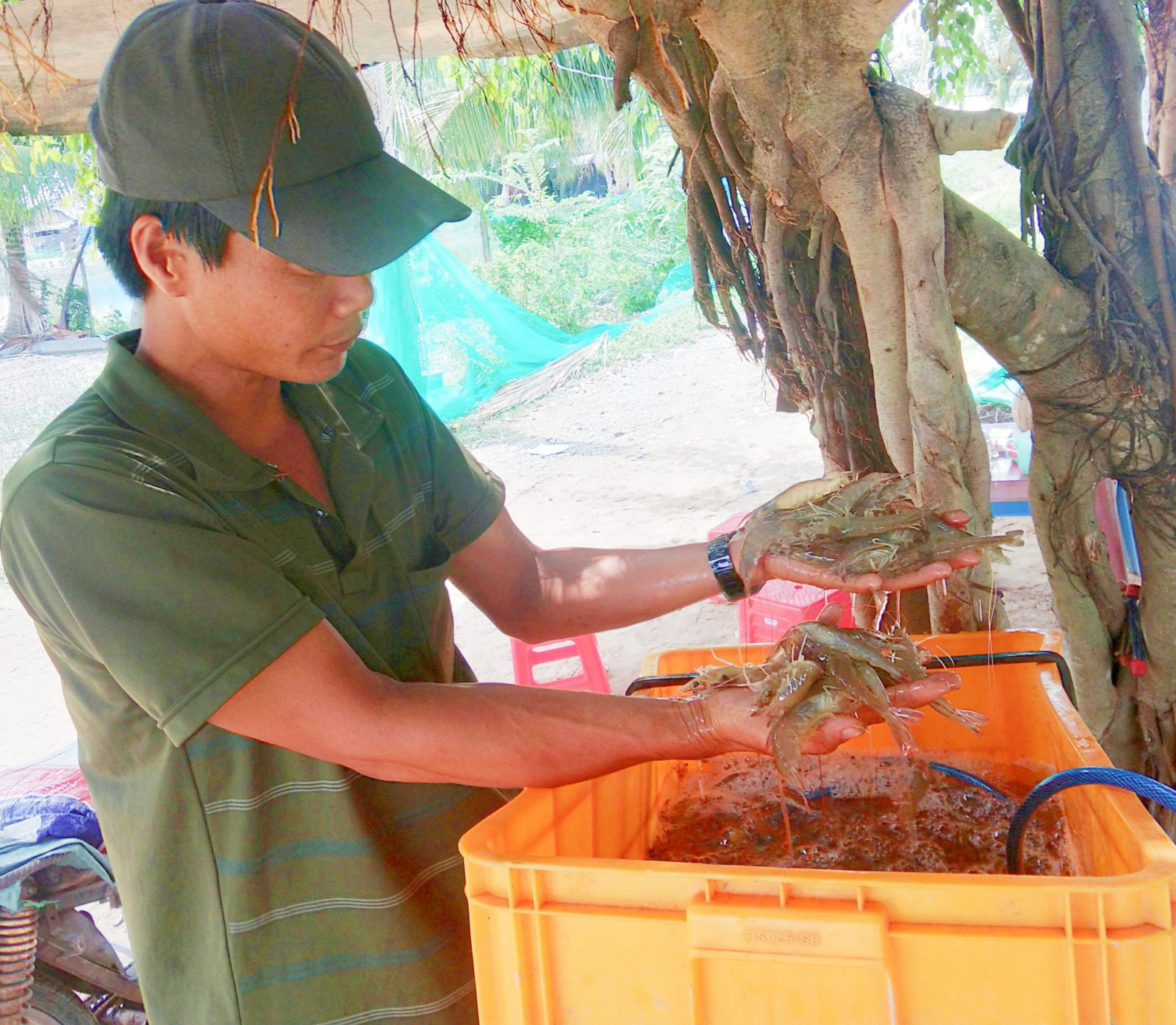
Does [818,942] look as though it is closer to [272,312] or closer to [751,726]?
[751,726]

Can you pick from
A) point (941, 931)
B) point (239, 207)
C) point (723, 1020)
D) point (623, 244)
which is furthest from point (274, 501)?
point (623, 244)

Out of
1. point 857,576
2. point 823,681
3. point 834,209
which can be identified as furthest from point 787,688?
point 834,209

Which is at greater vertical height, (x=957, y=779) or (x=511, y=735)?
(x=511, y=735)

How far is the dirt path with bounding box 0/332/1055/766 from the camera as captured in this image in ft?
19.4

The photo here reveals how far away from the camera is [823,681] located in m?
1.55

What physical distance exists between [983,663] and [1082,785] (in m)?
0.52

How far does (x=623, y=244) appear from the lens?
56.6ft

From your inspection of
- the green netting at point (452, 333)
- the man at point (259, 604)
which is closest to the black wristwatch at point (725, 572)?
the man at point (259, 604)

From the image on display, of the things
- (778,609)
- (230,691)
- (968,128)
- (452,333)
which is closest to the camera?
(230,691)

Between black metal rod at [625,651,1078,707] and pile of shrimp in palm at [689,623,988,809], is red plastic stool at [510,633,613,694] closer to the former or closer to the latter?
black metal rod at [625,651,1078,707]

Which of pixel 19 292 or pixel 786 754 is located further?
pixel 19 292

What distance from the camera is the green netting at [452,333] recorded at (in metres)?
9.67

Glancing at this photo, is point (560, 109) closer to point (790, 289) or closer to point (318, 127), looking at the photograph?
point (790, 289)

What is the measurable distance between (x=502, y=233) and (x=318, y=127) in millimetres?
16366
